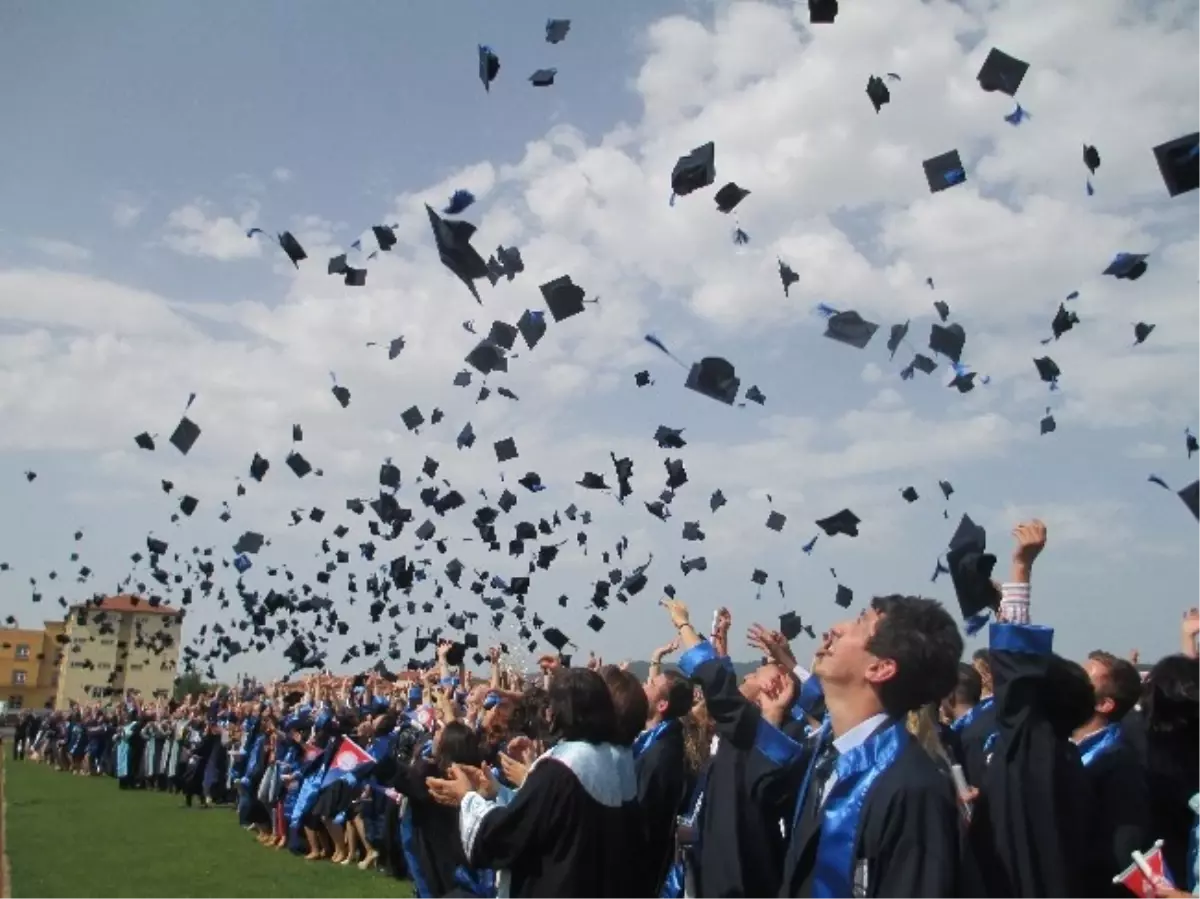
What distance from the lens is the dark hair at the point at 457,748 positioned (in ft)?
15.6

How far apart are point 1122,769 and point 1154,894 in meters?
0.95

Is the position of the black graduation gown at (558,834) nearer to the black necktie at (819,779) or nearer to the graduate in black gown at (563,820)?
the graduate in black gown at (563,820)

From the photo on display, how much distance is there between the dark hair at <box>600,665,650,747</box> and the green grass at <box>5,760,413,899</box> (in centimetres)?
636

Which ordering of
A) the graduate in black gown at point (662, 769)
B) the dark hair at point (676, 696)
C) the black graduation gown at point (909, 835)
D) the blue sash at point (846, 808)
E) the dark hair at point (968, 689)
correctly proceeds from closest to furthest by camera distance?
the black graduation gown at point (909, 835) → the blue sash at point (846, 808) → the graduate in black gown at point (662, 769) → the dark hair at point (676, 696) → the dark hair at point (968, 689)

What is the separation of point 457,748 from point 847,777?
239cm

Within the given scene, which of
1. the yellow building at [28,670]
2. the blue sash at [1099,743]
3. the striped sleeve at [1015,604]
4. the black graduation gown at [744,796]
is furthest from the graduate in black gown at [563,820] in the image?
the yellow building at [28,670]

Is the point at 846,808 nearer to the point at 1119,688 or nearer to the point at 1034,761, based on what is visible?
the point at 1034,761

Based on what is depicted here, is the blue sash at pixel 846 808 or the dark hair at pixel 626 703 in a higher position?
the dark hair at pixel 626 703

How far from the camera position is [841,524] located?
9820 millimetres

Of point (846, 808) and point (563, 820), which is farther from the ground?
point (846, 808)

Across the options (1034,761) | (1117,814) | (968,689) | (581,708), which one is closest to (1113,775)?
(1117,814)

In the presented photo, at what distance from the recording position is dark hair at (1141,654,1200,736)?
4.00 metres

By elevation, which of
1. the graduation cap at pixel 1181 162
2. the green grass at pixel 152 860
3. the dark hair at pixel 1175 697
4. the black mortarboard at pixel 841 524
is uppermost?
the graduation cap at pixel 1181 162

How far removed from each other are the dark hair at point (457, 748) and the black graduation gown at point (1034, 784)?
7.01ft
